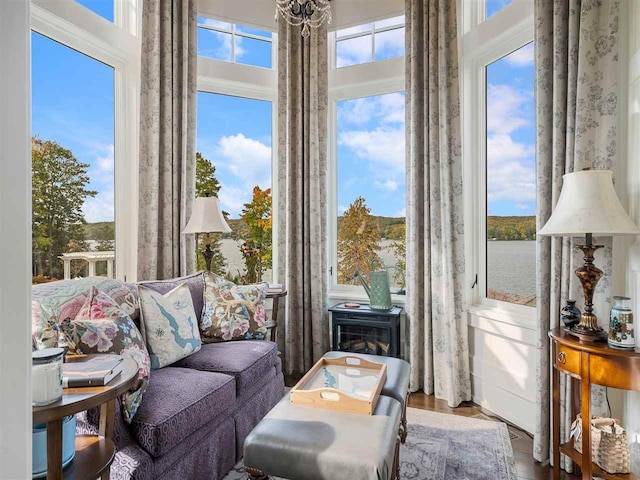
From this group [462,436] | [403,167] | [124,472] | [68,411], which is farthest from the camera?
[403,167]

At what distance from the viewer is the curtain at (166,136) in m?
3.29

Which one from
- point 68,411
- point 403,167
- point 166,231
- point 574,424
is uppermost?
point 403,167

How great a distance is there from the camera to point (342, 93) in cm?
403

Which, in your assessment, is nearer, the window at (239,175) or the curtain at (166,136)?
the curtain at (166,136)

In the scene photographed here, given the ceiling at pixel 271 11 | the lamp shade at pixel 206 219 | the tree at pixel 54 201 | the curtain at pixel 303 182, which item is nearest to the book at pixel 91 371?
the tree at pixel 54 201

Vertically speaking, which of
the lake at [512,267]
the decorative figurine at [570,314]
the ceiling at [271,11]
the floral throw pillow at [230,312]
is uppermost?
the ceiling at [271,11]

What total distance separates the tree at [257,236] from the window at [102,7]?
1839mm

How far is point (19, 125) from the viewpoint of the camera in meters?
0.41

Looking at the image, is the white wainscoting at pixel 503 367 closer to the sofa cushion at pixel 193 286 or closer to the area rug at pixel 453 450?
the area rug at pixel 453 450

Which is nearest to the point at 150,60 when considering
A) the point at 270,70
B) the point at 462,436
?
the point at 270,70

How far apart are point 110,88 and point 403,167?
2600mm

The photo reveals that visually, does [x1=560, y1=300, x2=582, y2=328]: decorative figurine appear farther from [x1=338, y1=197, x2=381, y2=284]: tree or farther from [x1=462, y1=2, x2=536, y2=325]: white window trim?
[x1=338, y1=197, x2=381, y2=284]: tree

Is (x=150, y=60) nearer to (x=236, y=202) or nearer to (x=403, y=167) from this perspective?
(x=236, y=202)

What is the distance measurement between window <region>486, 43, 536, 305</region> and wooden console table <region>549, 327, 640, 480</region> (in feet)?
3.05
